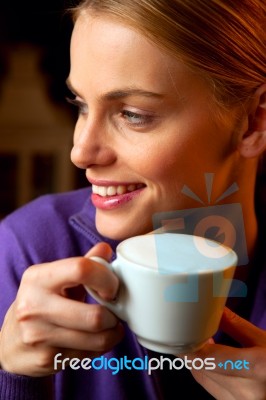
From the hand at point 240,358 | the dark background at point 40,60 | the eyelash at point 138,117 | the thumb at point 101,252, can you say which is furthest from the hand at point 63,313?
the dark background at point 40,60

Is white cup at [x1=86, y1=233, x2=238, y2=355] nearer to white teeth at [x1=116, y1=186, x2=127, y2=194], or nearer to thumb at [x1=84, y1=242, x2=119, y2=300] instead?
thumb at [x1=84, y1=242, x2=119, y2=300]

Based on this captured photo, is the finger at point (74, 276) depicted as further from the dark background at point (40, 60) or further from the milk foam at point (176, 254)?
the dark background at point (40, 60)

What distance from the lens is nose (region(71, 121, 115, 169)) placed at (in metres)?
0.75

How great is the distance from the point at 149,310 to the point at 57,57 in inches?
68.8

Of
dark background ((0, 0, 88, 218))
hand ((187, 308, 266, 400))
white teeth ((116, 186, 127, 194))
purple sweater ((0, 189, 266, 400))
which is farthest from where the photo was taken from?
dark background ((0, 0, 88, 218))

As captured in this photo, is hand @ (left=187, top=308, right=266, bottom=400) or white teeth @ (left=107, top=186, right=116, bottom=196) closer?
hand @ (left=187, top=308, right=266, bottom=400)

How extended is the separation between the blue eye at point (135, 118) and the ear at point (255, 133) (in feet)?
0.64

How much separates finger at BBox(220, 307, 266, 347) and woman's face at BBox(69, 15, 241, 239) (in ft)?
0.65

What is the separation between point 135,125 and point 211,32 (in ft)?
0.57

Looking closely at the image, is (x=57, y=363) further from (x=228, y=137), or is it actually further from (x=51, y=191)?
(x=51, y=191)

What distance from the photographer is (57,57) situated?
7.00 ft

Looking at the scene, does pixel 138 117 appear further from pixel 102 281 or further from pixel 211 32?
pixel 102 281

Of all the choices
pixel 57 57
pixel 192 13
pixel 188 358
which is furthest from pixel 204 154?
pixel 57 57

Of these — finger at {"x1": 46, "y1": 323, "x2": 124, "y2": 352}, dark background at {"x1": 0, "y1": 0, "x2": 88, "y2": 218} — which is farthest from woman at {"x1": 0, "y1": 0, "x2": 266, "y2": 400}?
dark background at {"x1": 0, "y1": 0, "x2": 88, "y2": 218}
